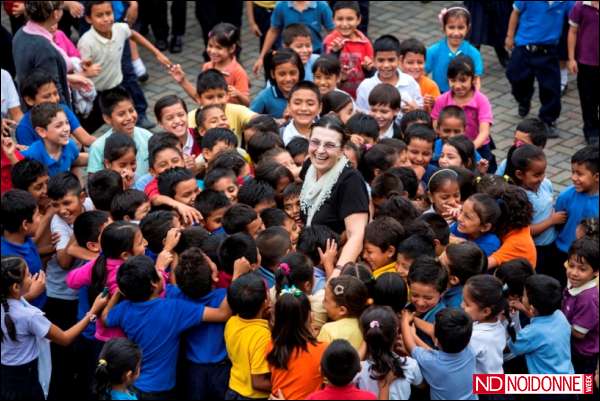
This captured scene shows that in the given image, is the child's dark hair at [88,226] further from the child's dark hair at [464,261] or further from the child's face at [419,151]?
the child's face at [419,151]

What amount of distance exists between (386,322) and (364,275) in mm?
481

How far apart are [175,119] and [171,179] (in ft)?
3.39

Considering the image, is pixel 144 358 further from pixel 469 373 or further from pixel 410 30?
pixel 410 30

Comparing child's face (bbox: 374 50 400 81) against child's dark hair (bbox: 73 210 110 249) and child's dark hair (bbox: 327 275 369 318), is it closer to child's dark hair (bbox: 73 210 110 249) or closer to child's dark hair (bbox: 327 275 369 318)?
child's dark hair (bbox: 73 210 110 249)

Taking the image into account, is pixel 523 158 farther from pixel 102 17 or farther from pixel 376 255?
pixel 102 17

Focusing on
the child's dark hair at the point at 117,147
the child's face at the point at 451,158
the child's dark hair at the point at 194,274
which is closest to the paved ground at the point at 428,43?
the child's face at the point at 451,158

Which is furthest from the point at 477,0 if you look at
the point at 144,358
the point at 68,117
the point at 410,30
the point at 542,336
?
the point at 144,358

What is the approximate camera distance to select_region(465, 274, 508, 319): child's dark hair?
18.0 feet

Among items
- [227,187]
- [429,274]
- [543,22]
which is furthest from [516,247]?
[543,22]

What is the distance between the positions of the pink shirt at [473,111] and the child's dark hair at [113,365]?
12.7ft

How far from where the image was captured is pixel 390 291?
536 cm

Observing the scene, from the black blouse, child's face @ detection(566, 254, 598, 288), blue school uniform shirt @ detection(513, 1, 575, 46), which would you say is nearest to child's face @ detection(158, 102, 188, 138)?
the black blouse

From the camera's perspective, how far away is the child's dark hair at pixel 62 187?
6512 millimetres

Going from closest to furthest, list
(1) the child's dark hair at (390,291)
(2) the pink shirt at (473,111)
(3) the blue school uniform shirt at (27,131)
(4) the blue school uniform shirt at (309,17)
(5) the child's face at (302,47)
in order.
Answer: (1) the child's dark hair at (390,291)
(3) the blue school uniform shirt at (27,131)
(2) the pink shirt at (473,111)
(5) the child's face at (302,47)
(4) the blue school uniform shirt at (309,17)
